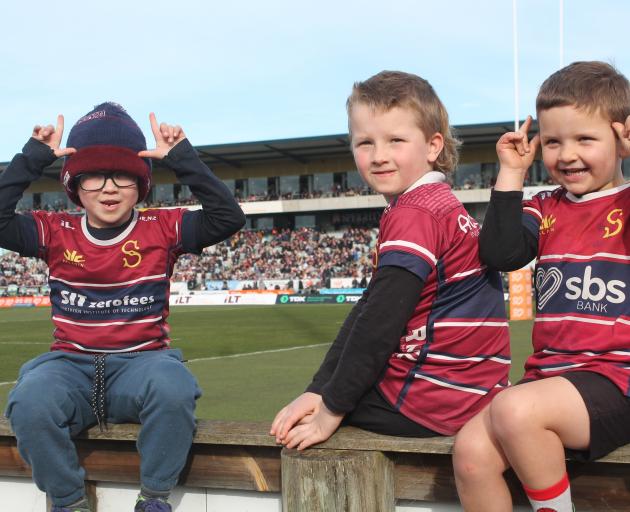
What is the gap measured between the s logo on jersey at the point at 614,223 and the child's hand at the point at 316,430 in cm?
94

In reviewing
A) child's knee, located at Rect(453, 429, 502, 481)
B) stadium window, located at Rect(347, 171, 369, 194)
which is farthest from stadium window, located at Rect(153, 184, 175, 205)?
child's knee, located at Rect(453, 429, 502, 481)

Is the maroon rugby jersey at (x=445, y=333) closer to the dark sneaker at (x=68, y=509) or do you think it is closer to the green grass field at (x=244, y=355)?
the dark sneaker at (x=68, y=509)

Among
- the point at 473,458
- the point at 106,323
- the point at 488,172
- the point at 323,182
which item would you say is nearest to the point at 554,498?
the point at 473,458

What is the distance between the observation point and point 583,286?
86.5 inches

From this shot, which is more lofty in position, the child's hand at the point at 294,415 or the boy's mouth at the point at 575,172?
the boy's mouth at the point at 575,172

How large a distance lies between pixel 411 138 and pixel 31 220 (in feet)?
5.27

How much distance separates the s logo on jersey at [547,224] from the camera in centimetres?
236

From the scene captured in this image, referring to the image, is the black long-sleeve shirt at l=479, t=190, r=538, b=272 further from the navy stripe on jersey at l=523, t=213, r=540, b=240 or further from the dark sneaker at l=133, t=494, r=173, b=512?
the dark sneaker at l=133, t=494, r=173, b=512

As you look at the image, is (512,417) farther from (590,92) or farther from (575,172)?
(590,92)

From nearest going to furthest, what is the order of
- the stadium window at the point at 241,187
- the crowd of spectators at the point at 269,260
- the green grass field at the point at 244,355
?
A: the green grass field at the point at 244,355
the crowd of spectators at the point at 269,260
the stadium window at the point at 241,187

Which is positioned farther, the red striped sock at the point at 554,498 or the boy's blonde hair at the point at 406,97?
the boy's blonde hair at the point at 406,97

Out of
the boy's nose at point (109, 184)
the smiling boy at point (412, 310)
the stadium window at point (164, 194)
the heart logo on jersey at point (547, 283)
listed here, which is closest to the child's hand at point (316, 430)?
the smiling boy at point (412, 310)

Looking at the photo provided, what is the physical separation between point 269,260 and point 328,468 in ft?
145

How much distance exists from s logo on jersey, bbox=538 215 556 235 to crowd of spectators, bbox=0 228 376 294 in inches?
1505
